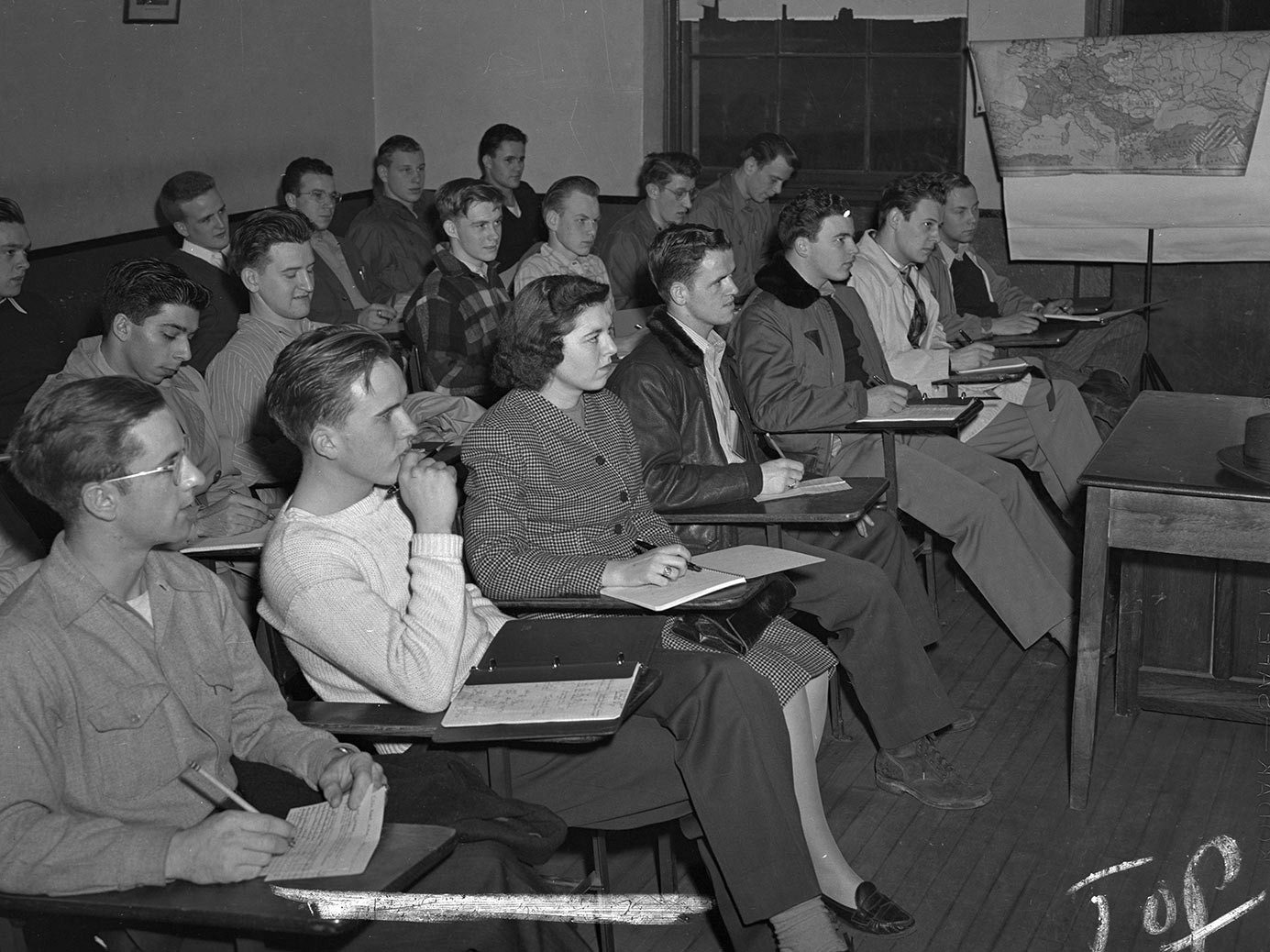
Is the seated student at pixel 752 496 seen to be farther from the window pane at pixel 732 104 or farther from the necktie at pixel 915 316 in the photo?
the window pane at pixel 732 104

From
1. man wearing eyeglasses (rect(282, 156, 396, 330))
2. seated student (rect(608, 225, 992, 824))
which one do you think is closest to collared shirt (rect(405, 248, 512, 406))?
seated student (rect(608, 225, 992, 824))

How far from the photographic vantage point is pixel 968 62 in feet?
22.8

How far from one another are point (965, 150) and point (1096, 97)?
89 cm

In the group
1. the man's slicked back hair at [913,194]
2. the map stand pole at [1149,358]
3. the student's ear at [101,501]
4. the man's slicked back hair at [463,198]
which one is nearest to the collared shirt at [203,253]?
the man's slicked back hair at [463,198]

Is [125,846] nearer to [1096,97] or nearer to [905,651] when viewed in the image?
[905,651]

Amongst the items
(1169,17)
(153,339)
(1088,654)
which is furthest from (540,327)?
(1169,17)

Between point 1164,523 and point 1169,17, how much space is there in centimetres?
468

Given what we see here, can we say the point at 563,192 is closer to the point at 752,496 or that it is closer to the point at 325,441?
the point at 752,496

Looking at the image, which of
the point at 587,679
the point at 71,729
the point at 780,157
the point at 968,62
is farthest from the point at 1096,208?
the point at 71,729

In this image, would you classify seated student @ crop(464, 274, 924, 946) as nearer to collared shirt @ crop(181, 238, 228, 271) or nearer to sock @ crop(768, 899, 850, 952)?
sock @ crop(768, 899, 850, 952)

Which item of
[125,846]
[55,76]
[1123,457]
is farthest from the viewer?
[55,76]

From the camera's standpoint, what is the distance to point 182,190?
507cm

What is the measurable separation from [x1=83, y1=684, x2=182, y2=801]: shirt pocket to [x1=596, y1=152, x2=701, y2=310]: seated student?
4452mm

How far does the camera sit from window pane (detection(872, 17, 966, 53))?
697 cm
